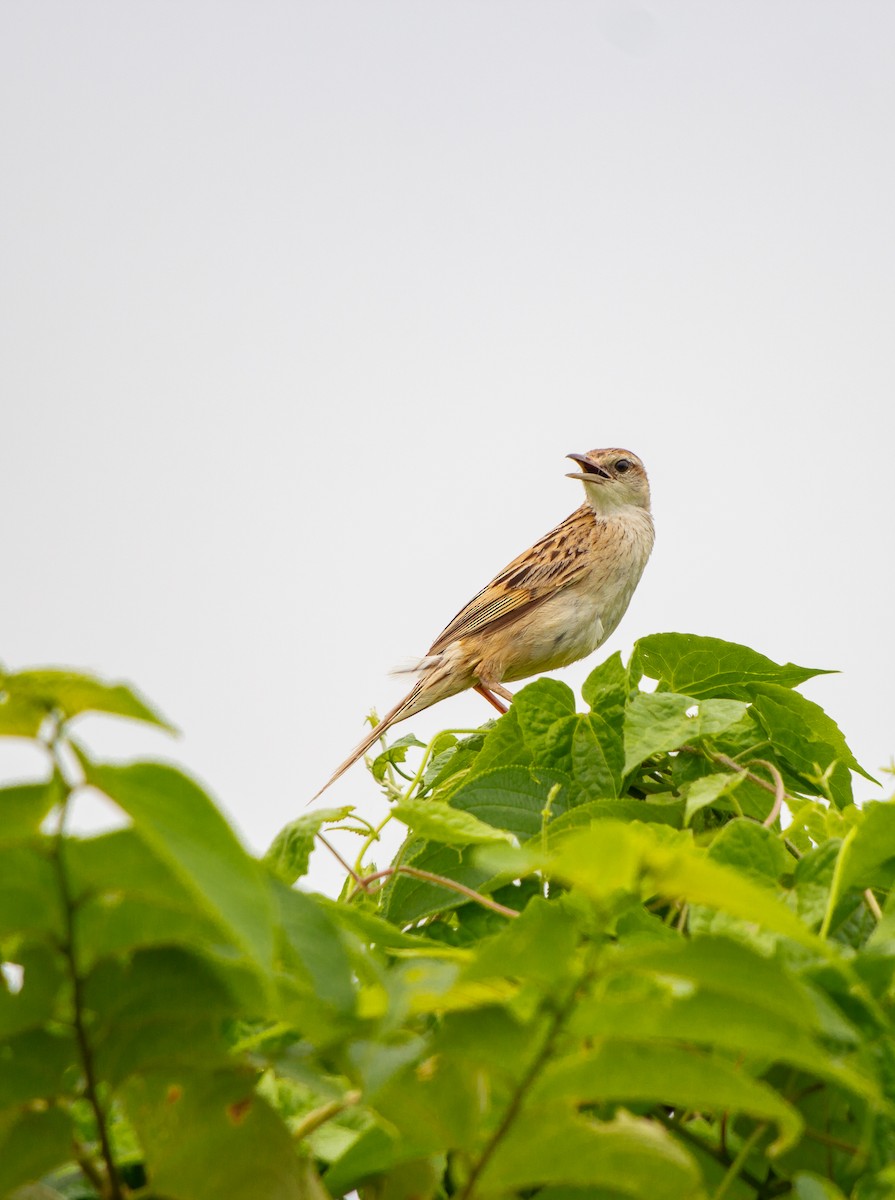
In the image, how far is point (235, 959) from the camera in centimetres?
99

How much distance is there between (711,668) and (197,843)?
5.47 ft

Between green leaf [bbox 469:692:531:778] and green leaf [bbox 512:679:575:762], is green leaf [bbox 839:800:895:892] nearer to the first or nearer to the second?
green leaf [bbox 512:679:575:762]

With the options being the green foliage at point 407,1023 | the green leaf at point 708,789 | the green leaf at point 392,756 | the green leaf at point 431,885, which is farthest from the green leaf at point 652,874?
the green leaf at point 392,756

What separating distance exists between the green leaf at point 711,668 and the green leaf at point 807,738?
142 millimetres

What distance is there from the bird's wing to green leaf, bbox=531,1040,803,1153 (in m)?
7.34

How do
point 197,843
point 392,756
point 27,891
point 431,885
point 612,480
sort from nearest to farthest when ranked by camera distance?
point 197,843
point 27,891
point 431,885
point 392,756
point 612,480

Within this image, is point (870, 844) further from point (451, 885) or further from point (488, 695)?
point (488, 695)

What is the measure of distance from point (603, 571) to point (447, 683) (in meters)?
1.31

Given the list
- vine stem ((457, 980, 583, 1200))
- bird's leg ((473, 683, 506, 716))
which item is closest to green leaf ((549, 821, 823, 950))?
vine stem ((457, 980, 583, 1200))

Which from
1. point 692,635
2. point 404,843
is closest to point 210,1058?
point 404,843

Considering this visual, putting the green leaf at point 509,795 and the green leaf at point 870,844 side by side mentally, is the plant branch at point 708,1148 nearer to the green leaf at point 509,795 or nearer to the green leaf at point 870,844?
the green leaf at point 870,844

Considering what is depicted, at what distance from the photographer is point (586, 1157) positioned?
3.25 feet

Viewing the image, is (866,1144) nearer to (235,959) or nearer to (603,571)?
(235,959)

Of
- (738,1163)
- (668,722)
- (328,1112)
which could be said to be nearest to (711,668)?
(668,722)
